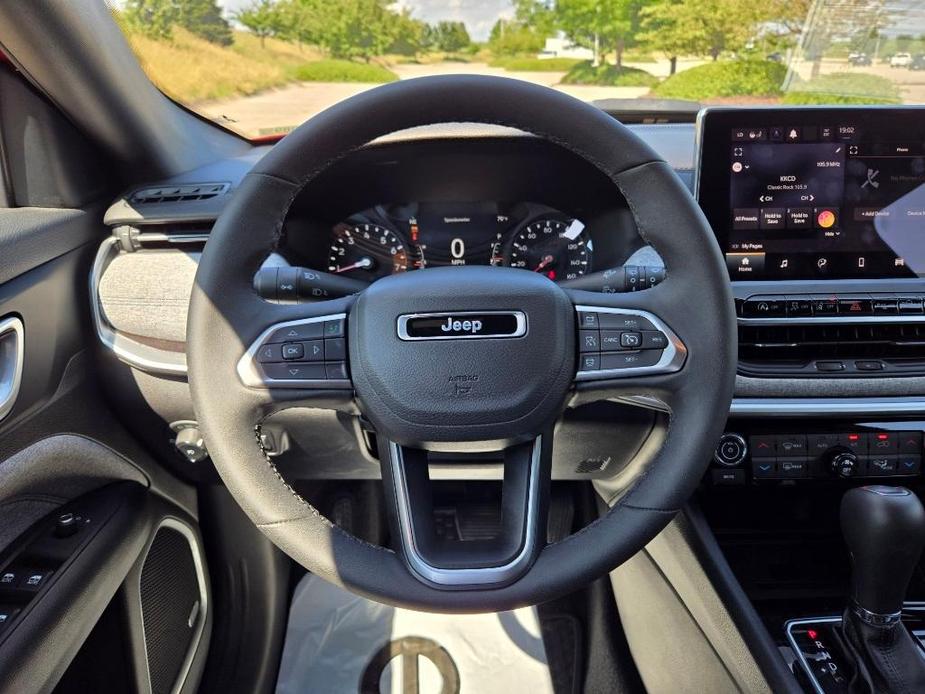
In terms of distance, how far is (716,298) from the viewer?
1.07 m

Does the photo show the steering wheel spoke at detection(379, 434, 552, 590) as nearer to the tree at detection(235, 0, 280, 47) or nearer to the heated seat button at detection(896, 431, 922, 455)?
the heated seat button at detection(896, 431, 922, 455)

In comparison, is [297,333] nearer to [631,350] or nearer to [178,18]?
[631,350]

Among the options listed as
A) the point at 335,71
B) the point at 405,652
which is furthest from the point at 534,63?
the point at 405,652

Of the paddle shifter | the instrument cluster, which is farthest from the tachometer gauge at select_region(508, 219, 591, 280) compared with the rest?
the paddle shifter

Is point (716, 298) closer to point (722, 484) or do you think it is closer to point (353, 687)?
A: point (722, 484)

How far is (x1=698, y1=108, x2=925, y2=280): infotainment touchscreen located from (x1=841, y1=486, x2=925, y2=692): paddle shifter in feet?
1.52

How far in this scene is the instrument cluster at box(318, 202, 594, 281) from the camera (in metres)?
1.74

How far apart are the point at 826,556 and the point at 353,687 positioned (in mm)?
1150

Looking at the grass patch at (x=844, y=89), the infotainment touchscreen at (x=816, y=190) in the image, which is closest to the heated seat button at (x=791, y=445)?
the infotainment touchscreen at (x=816, y=190)

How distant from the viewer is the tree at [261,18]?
1986mm

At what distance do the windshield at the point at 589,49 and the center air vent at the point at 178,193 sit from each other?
0.69ft

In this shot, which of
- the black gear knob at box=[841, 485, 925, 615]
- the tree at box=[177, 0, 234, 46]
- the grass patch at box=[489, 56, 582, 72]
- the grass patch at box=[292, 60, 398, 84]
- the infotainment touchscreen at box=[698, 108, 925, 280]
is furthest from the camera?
the tree at box=[177, 0, 234, 46]

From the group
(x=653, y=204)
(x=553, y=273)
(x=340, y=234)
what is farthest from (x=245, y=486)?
(x=553, y=273)

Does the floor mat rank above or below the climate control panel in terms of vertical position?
below
